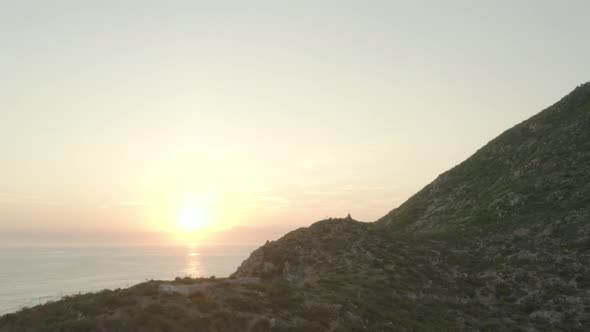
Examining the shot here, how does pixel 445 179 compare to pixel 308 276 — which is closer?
pixel 308 276

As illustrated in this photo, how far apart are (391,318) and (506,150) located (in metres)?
71.2

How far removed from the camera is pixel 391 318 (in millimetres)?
30703

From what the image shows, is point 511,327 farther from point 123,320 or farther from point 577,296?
point 123,320

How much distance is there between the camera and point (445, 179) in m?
96.4

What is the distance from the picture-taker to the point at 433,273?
47719 millimetres

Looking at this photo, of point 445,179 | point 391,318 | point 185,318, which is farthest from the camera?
point 445,179

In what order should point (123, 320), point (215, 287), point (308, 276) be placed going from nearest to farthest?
point (123, 320) < point (215, 287) < point (308, 276)

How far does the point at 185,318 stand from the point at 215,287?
6.17 m

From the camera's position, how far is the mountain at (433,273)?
2367 cm

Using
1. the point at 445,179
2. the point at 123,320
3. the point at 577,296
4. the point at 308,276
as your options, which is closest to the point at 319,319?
the point at 123,320

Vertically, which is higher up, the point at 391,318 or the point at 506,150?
the point at 506,150

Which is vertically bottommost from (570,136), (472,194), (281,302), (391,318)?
(391,318)

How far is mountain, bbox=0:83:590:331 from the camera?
2367 centimetres

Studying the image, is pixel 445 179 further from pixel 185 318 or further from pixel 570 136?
pixel 185 318
